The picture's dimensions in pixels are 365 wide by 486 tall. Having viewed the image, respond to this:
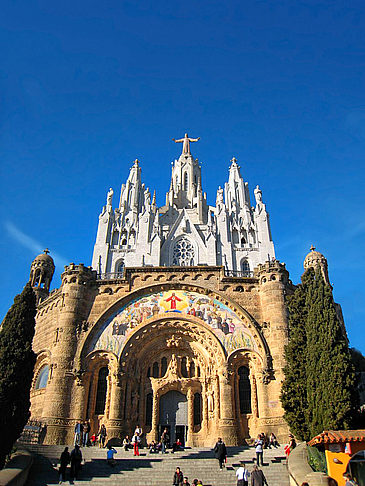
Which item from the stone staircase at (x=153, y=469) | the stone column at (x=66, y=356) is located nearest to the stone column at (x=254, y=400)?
the stone staircase at (x=153, y=469)

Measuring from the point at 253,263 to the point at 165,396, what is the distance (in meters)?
24.2

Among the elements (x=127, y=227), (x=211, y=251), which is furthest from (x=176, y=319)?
(x=127, y=227)

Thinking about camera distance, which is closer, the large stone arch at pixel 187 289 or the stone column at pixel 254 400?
the stone column at pixel 254 400

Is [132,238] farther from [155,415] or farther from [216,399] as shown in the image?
[216,399]

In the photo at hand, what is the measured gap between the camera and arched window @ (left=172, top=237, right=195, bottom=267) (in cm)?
4478

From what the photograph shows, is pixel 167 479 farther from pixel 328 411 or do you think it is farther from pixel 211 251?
pixel 211 251

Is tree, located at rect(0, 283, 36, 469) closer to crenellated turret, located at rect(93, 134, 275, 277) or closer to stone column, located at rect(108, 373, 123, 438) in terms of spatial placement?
stone column, located at rect(108, 373, 123, 438)

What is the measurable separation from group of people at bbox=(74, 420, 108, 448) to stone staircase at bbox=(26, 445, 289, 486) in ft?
4.57

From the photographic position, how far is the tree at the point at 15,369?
13.8 meters

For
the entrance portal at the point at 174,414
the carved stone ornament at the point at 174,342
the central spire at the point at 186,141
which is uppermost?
the central spire at the point at 186,141

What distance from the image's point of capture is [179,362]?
22.8 metres

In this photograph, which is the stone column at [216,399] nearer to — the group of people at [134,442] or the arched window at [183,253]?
the group of people at [134,442]

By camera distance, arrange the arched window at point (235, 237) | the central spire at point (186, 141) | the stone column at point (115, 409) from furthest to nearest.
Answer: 1. the central spire at point (186, 141)
2. the arched window at point (235, 237)
3. the stone column at point (115, 409)

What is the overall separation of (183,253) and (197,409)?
24.9m
